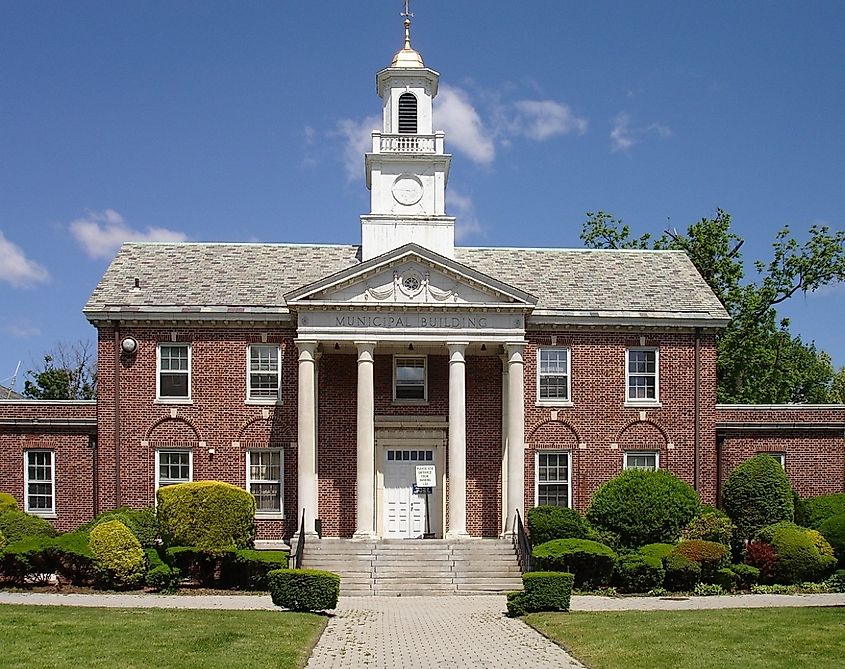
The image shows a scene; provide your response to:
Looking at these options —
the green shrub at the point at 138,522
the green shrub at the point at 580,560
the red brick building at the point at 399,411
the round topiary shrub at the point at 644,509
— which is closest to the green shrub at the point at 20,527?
the green shrub at the point at 138,522

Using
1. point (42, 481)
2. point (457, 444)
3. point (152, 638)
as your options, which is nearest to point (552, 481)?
point (457, 444)

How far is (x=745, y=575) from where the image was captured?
1177 inches

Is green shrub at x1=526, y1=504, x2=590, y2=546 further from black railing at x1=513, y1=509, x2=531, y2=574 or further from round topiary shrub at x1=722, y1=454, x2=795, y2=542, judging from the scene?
round topiary shrub at x1=722, y1=454, x2=795, y2=542

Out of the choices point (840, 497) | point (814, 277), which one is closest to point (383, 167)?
point (840, 497)

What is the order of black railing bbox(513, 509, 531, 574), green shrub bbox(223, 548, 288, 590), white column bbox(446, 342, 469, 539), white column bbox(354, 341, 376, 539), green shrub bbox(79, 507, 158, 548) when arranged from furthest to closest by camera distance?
white column bbox(446, 342, 469, 539), white column bbox(354, 341, 376, 539), green shrub bbox(79, 507, 158, 548), black railing bbox(513, 509, 531, 574), green shrub bbox(223, 548, 288, 590)

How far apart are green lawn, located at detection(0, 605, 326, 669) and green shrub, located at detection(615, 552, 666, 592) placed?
9.29 metres

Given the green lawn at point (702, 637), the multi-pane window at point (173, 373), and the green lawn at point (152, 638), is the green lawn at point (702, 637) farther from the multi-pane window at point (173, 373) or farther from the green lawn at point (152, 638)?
the multi-pane window at point (173, 373)

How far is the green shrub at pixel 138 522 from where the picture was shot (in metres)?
30.9

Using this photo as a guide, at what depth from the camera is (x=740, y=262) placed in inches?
2029

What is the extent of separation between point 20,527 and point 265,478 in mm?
7574

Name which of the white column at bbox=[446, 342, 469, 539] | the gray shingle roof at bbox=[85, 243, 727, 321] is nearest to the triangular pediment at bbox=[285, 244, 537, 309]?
the white column at bbox=[446, 342, 469, 539]

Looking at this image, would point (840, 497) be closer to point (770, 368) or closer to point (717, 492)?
point (717, 492)

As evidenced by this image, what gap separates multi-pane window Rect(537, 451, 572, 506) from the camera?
116ft

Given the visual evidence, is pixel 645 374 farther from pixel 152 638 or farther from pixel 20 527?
pixel 152 638
